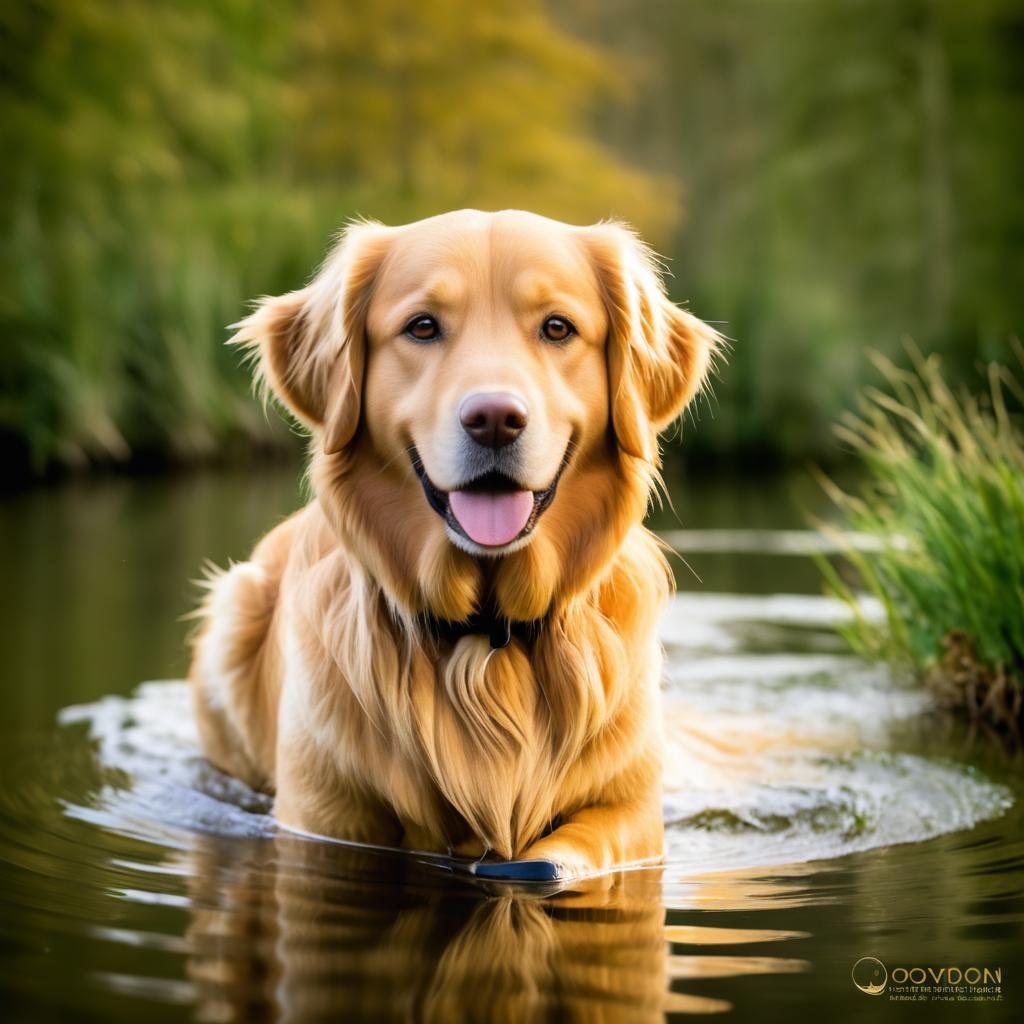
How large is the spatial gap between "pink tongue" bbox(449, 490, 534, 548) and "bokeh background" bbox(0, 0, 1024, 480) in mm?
2974

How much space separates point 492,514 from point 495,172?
32261 millimetres

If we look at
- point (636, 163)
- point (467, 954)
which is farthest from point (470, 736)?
point (636, 163)

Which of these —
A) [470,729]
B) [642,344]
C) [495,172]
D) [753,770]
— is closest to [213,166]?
[495,172]

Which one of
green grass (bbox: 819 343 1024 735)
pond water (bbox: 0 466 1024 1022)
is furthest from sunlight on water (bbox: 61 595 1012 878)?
green grass (bbox: 819 343 1024 735)

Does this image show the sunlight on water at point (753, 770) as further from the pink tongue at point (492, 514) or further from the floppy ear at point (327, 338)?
the floppy ear at point (327, 338)

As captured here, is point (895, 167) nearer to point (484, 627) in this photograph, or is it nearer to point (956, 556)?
point (956, 556)

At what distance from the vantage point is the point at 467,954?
2.90m

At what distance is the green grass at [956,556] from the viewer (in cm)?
531

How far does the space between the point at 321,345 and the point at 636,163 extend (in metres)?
40.9

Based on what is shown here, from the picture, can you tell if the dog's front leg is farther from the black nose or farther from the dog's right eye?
the dog's right eye

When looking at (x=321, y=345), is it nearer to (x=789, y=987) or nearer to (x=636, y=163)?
(x=789, y=987)

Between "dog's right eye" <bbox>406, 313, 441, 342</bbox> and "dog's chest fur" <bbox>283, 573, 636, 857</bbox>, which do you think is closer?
"dog's right eye" <bbox>406, 313, 441, 342</bbox>

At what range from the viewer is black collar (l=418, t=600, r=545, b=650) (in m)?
3.74

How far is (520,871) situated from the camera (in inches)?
139
